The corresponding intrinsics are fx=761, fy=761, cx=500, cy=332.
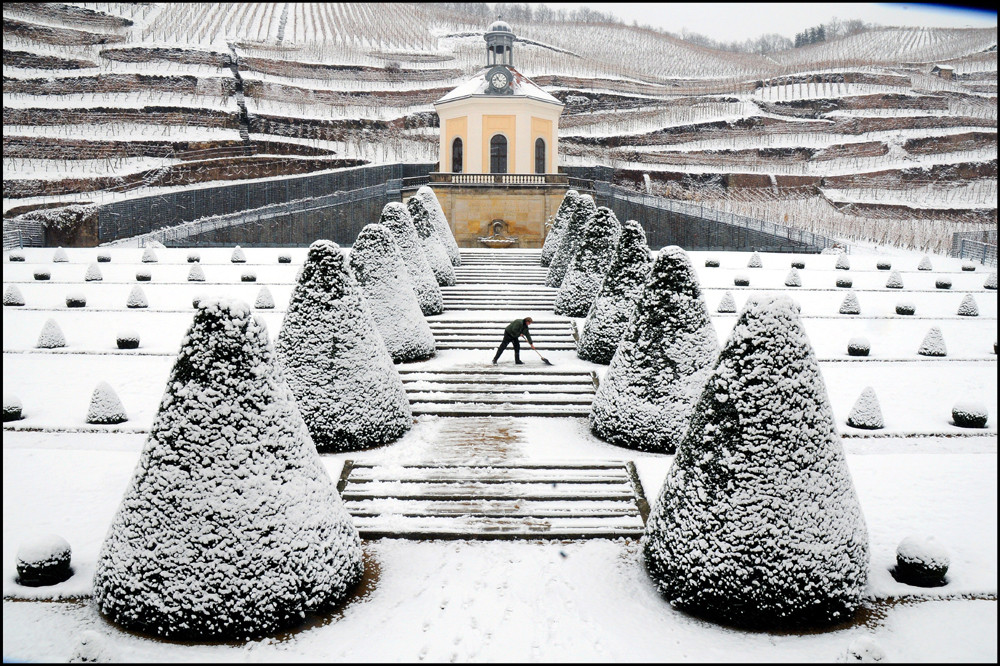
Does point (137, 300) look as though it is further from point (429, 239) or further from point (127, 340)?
point (429, 239)

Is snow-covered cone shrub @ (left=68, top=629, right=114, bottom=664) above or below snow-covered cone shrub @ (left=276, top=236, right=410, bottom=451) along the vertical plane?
below

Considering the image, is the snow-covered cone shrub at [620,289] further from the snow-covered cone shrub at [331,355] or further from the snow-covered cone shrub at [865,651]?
the snow-covered cone shrub at [865,651]

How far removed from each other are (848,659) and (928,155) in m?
75.0

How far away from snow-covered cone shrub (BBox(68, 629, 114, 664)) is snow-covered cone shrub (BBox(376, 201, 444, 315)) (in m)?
12.3

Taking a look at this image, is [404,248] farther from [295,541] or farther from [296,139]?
[296,139]

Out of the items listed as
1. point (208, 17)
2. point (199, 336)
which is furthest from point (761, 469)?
point (208, 17)

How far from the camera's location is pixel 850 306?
73.9 ft

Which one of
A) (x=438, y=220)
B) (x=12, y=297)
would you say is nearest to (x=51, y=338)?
(x=12, y=297)

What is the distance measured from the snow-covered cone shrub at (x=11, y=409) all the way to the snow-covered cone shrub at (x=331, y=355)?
5.66 metres

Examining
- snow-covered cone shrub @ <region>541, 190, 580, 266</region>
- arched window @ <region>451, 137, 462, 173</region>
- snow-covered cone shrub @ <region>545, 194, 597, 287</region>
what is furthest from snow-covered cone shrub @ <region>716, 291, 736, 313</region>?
arched window @ <region>451, 137, 462, 173</region>

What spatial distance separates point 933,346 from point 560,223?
12.1m

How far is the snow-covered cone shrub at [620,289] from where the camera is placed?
1491cm

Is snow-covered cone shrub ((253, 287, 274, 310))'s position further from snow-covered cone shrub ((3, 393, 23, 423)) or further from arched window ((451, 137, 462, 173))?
arched window ((451, 137, 462, 173))

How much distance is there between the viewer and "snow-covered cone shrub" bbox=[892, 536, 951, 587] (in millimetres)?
7641
